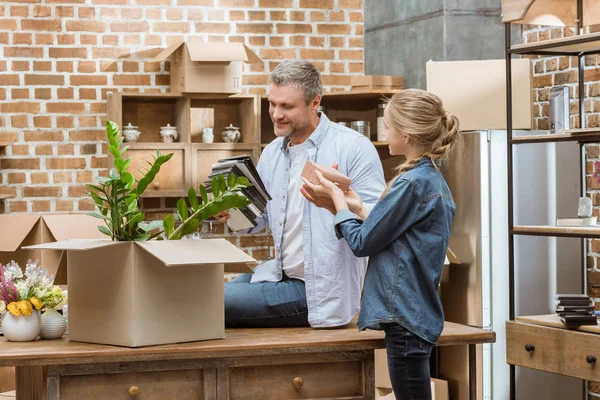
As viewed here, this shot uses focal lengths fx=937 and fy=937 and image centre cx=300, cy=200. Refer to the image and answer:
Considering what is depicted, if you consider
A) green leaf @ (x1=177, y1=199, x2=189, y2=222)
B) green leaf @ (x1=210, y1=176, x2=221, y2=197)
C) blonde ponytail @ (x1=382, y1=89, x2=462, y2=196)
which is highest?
blonde ponytail @ (x1=382, y1=89, x2=462, y2=196)

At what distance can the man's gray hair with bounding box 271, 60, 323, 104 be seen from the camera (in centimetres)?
312

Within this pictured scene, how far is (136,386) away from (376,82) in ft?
10.5

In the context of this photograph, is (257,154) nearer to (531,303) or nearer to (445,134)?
(531,303)

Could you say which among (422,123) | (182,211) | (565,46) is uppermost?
(565,46)

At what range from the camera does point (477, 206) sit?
4.64 meters

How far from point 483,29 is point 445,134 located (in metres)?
2.68

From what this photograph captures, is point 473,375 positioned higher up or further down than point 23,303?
further down

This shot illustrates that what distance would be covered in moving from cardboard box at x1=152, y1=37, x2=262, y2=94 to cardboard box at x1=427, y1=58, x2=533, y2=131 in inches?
47.8

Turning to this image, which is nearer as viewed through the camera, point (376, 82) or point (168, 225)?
point (168, 225)

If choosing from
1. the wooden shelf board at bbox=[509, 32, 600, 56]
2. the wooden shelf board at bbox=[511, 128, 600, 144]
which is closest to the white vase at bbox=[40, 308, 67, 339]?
the wooden shelf board at bbox=[511, 128, 600, 144]

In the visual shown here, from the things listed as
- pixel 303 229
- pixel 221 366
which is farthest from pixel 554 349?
pixel 221 366

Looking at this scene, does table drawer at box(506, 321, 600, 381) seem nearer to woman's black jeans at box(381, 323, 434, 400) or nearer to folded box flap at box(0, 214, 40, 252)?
woman's black jeans at box(381, 323, 434, 400)

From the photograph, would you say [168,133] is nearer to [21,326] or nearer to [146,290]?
[21,326]

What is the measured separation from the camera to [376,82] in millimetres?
5438
